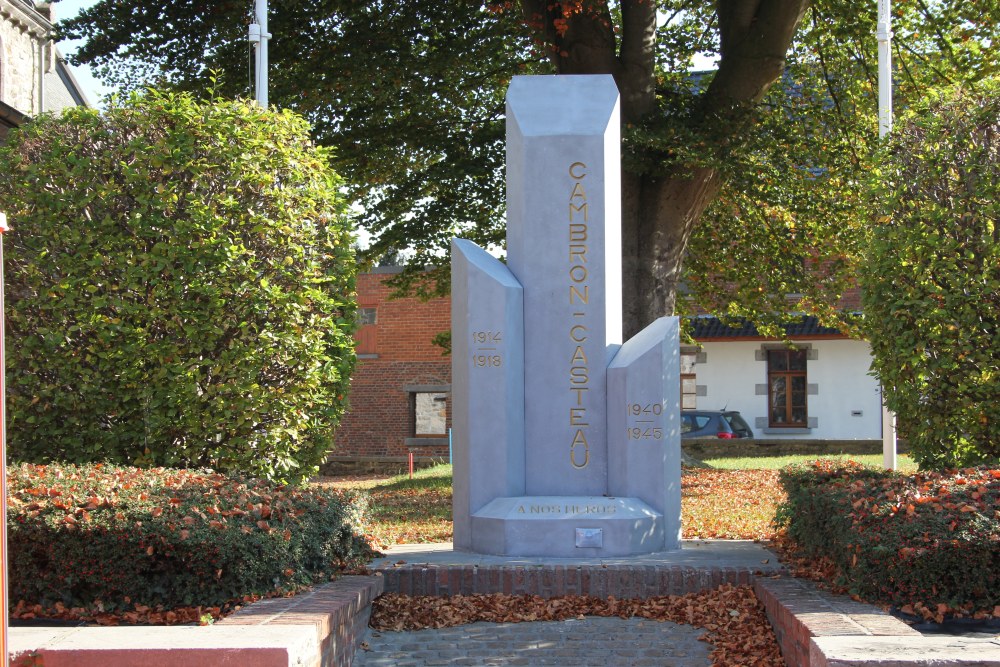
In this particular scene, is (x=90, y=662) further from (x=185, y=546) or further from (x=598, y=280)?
(x=598, y=280)

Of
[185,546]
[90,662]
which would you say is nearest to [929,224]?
[185,546]

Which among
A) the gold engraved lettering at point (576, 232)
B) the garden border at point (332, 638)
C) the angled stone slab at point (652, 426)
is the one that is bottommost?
the garden border at point (332, 638)

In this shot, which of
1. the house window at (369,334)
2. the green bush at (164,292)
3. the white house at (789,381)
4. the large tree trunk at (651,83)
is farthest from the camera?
the house window at (369,334)

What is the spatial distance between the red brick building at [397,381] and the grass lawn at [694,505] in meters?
11.5

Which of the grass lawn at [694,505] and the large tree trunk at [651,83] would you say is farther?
the large tree trunk at [651,83]

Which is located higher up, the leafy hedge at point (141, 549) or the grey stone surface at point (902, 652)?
the leafy hedge at point (141, 549)

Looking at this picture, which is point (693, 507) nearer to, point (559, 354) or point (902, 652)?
point (559, 354)

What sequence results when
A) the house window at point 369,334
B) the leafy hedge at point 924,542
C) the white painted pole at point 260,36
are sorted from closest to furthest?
the leafy hedge at point 924,542 < the white painted pole at point 260,36 < the house window at point 369,334

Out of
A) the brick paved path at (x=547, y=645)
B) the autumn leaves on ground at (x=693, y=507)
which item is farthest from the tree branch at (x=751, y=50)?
the brick paved path at (x=547, y=645)

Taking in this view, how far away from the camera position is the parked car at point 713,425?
27922 mm

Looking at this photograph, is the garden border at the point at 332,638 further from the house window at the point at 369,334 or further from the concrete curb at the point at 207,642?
the house window at the point at 369,334

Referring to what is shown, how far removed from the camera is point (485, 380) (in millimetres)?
8469

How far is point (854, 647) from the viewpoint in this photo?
4750 mm

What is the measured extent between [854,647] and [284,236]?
5627 mm
